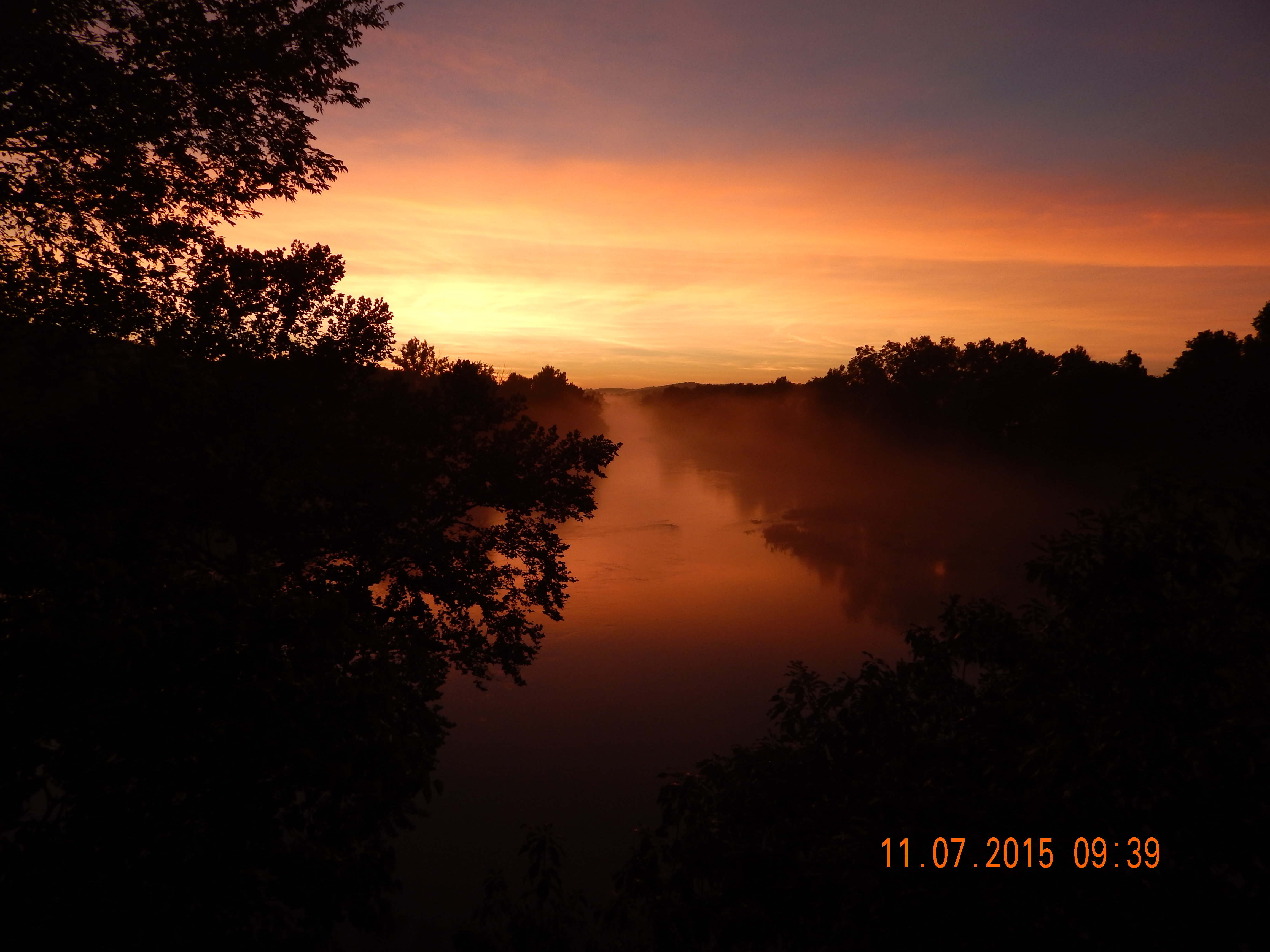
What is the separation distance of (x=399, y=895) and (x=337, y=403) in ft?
35.7

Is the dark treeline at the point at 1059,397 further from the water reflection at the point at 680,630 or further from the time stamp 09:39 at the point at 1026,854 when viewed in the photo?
the time stamp 09:39 at the point at 1026,854

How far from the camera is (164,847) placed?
3.96 meters

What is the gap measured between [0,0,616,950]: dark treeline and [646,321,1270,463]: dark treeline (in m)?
51.8

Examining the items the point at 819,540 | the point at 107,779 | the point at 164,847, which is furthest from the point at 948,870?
the point at 819,540

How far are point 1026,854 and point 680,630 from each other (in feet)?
80.0

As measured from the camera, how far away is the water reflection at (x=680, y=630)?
52.4 ft

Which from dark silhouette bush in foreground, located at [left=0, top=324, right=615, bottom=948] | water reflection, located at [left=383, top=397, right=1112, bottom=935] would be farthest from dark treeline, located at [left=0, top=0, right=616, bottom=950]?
water reflection, located at [left=383, top=397, right=1112, bottom=935]

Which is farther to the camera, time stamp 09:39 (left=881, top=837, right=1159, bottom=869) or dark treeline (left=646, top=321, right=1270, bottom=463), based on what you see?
dark treeline (left=646, top=321, right=1270, bottom=463)

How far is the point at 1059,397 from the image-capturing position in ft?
201

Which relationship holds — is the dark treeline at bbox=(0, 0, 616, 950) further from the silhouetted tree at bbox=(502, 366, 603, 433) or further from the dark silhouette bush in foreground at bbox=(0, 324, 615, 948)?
the silhouetted tree at bbox=(502, 366, 603, 433)

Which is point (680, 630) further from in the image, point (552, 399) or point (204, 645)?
point (552, 399)

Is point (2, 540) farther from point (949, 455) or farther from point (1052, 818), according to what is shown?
point (949, 455)

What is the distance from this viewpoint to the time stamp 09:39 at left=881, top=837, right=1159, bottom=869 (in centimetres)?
502

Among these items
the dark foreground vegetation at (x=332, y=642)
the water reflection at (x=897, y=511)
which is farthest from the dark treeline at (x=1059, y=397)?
the dark foreground vegetation at (x=332, y=642)
